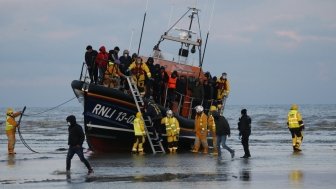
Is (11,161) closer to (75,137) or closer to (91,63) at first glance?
(91,63)

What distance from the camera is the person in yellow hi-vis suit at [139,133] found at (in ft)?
74.6

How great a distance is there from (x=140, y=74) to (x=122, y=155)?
2783mm

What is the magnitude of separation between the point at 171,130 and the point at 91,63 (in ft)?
11.5

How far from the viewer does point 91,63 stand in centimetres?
2314

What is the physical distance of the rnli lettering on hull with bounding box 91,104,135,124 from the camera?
74.3 feet

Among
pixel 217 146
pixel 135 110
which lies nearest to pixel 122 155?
pixel 135 110

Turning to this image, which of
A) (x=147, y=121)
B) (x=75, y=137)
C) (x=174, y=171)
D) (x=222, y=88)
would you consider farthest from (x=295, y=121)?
(x=75, y=137)

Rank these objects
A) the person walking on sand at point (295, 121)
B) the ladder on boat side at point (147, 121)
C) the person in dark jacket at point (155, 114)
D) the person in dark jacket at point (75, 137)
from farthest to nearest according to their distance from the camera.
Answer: the person walking on sand at point (295, 121) < the person in dark jacket at point (155, 114) < the ladder on boat side at point (147, 121) < the person in dark jacket at point (75, 137)

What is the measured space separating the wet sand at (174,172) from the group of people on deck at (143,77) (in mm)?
2497

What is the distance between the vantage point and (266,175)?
16.1 metres

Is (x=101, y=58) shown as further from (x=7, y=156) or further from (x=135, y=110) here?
(x=7, y=156)

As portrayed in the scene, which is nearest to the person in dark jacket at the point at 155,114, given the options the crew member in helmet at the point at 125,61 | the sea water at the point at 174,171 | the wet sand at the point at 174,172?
the sea water at the point at 174,171

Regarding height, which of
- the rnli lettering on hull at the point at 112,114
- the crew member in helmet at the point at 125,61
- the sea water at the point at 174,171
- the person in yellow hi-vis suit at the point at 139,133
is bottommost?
the sea water at the point at 174,171

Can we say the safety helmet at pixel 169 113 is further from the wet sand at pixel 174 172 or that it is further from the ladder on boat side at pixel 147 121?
the wet sand at pixel 174 172
